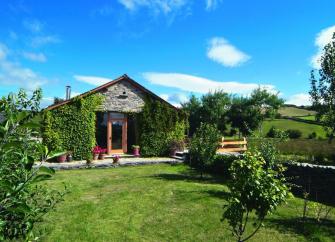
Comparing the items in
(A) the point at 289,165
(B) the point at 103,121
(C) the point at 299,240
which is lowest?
(C) the point at 299,240

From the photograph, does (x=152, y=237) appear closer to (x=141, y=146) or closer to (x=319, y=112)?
(x=141, y=146)

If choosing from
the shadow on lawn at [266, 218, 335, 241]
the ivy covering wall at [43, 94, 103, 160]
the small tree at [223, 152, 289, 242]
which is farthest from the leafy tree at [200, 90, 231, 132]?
the small tree at [223, 152, 289, 242]

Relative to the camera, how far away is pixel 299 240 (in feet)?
26.4

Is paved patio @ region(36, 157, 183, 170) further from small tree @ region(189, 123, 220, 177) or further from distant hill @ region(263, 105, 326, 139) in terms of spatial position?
distant hill @ region(263, 105, 326, 139)

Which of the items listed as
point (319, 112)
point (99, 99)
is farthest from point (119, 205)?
point (319, 112)

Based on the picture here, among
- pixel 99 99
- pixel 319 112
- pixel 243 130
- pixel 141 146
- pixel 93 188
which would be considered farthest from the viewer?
pixel 243 130

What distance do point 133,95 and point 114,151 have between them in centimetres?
428

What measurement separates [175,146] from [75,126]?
290 inches

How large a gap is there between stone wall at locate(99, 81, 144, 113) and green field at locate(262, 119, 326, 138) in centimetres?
2399

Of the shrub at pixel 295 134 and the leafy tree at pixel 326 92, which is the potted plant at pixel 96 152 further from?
the shrub at pixel 295 134

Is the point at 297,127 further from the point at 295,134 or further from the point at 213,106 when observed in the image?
the point at 213,106

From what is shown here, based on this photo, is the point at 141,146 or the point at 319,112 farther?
the point at 319,112

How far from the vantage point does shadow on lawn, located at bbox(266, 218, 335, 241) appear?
27.5ft

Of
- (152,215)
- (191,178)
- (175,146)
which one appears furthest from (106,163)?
(152,215)
